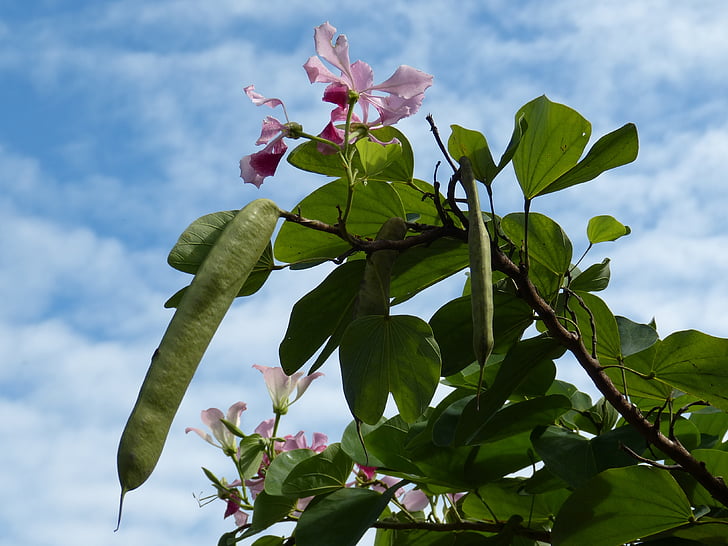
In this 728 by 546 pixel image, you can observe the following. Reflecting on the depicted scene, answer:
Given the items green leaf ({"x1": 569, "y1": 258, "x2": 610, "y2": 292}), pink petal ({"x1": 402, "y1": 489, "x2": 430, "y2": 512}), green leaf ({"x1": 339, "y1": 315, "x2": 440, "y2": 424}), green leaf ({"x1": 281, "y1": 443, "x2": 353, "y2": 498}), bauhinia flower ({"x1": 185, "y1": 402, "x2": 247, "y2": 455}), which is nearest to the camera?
green leaf ({"x1": 339, "y1": 315, "x2": 440, "y2": 424})

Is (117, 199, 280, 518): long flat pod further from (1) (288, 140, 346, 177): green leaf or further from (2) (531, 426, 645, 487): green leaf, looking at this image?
(2) (531, 426, 645, 487): green leaf

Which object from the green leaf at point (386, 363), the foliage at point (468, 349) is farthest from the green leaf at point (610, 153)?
the green leaf at point (386, 363)

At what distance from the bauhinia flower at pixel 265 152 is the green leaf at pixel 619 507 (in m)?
0.61

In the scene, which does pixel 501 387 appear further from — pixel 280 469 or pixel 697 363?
pixel 280 469

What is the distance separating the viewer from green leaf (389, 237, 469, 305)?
1130 mm

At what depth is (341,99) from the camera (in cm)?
106

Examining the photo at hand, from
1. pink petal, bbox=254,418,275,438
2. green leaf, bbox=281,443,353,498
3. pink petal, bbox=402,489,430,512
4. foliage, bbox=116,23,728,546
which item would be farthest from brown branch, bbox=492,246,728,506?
pink petal, bbox=254,418,275,438

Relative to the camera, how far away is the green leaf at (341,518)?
44.5 inches

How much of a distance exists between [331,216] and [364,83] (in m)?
0.23

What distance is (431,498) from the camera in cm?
145

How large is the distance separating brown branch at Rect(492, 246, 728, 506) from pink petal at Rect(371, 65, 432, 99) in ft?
0.78

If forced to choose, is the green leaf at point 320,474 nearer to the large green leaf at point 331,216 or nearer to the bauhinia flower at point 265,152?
the large green leaf at point 331,216

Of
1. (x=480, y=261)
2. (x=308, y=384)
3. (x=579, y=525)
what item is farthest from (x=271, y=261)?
(x=308, y=384)

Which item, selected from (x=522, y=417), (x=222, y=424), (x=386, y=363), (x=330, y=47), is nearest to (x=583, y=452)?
(x=522, y=417)
